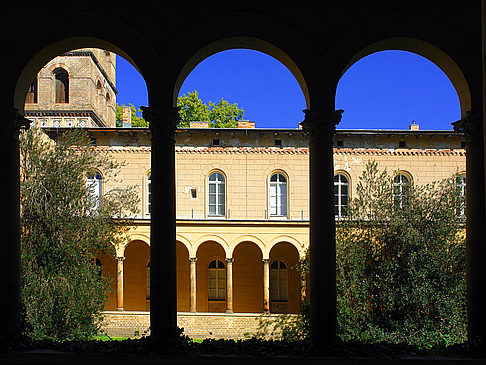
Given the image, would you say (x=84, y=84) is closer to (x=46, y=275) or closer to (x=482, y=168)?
A: (x=46, y=275)

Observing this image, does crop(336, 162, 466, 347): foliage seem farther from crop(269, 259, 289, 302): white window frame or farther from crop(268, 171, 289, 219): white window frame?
crop(269, 259, 289, 302): white window frame

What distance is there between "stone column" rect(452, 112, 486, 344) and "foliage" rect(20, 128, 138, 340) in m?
13.0

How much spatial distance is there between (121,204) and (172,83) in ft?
52.1

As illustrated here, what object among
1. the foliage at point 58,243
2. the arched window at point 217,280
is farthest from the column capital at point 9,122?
the arched window at point 217,280

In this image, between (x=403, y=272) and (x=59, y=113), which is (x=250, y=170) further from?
(x=59, y=113)

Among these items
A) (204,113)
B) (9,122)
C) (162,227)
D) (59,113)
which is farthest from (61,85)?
(162,227)

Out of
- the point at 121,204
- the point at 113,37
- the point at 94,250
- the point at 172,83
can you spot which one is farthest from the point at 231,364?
the point at 121,204

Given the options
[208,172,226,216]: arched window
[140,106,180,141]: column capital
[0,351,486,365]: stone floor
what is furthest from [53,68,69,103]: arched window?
[0,351,486,365]: stone floor

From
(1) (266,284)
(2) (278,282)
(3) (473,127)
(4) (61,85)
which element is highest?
(4) (61,85)

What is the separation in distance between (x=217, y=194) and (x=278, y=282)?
5.74 m

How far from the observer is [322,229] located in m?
8.35

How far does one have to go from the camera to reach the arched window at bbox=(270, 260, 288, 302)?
27.5 m

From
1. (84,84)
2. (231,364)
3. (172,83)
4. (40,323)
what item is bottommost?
(40,323)

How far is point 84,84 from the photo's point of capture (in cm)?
3378
